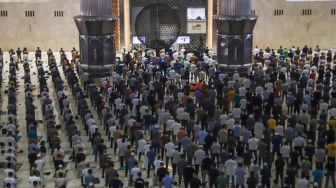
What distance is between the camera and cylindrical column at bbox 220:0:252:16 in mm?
30953

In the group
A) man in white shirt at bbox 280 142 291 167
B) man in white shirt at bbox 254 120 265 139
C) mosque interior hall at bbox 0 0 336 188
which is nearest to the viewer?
mosque interior hall at bbox 0 0 336 188

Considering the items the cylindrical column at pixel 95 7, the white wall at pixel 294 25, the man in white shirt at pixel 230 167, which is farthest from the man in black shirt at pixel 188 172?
the white wall at pixel 294 25

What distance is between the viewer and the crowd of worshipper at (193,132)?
664 inches

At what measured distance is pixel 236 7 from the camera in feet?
102

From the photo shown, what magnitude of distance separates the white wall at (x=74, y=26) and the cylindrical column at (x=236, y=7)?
10.5 metres

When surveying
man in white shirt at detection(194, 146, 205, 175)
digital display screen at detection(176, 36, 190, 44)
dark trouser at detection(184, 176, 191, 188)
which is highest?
digital display screen at detection(176, 36, 190, 44)

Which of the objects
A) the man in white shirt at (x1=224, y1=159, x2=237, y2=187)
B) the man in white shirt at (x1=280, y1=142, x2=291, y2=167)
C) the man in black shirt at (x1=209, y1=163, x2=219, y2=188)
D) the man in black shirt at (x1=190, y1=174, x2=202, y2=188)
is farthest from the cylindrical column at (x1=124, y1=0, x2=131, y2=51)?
the man in black shirt at (x1=190, y1=174, x2=202, y2=188)

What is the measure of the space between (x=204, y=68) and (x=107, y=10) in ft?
20.0

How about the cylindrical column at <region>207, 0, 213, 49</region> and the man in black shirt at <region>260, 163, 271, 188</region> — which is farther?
the cylindrical column at <region>207, 0, 213, 49</region>

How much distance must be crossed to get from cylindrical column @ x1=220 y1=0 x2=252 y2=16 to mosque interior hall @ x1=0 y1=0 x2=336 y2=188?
0.06 metres

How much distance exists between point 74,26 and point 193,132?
76.1 ft

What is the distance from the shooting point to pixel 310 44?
41.8m

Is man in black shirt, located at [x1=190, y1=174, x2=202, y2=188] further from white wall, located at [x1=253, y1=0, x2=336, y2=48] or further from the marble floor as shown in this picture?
white wall, located at [x1=253, y1=0, x2=336, y2=48]

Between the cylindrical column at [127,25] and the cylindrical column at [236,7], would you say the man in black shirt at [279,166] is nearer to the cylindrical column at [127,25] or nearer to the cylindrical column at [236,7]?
the cylindrical column at [236,7]
